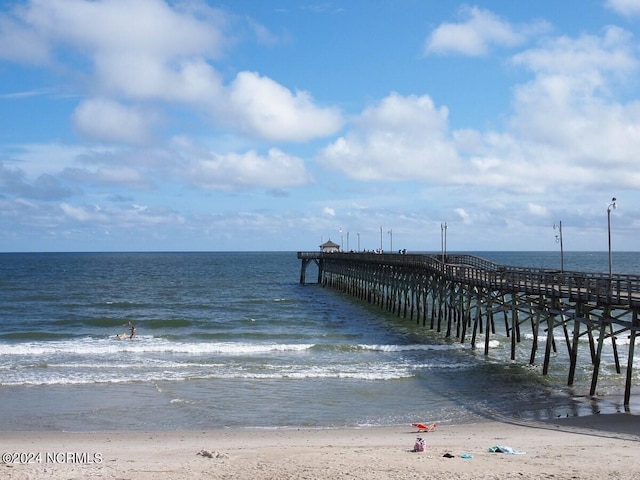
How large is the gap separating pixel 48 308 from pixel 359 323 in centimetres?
2398

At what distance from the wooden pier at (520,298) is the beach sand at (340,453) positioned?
3504mm

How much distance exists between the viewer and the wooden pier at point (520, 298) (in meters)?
19.0

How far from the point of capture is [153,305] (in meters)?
51.0

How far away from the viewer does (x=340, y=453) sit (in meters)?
13.4

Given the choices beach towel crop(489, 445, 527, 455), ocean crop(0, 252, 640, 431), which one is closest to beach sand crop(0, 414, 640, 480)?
beach towel crop(489, 445, 527, 455)

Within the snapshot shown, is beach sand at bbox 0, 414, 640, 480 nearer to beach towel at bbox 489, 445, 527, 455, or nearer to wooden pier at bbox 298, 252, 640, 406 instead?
beach towel at bbox 489, 445, 527, 455

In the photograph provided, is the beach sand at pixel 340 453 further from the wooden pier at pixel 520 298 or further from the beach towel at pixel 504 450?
the wooden pier at pixel 520 298

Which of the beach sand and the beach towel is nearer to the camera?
the beach sand

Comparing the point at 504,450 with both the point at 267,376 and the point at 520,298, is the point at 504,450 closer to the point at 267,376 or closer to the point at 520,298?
the point at 267,376

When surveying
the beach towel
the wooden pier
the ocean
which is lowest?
the ocean

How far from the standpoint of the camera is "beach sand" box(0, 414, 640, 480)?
11.9 meters

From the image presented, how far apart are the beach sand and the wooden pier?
138 inches

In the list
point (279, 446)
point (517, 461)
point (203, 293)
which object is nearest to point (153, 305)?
point (203, 293)

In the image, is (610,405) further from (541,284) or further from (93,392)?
(93,392)
